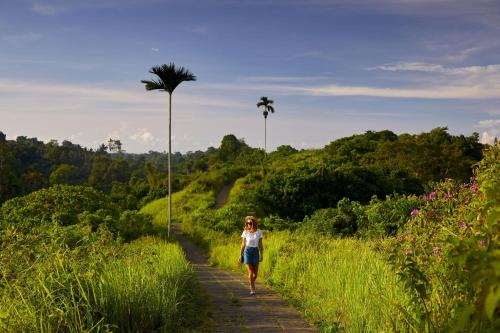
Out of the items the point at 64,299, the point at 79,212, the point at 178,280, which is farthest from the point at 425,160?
the point at 64,299

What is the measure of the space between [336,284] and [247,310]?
1.47 metres

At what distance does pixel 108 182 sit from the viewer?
7788 cm

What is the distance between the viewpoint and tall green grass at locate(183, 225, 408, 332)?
535cm

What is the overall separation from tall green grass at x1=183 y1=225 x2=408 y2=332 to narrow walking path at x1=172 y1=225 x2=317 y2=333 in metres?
0.25

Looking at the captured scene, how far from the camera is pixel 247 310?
23.6ft

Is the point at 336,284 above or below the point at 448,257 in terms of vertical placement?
below

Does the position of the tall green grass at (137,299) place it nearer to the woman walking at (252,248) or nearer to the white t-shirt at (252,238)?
the woman walking at (252,248)

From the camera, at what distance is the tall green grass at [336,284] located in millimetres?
5352

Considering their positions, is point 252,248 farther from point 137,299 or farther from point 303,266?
point 137,299

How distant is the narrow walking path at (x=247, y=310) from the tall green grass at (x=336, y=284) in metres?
0.25

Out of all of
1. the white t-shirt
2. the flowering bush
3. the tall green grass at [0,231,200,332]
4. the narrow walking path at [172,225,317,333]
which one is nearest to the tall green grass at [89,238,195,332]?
the tall green grass at [0,231,200,332]

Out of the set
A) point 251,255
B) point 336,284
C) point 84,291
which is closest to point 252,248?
point 251,255

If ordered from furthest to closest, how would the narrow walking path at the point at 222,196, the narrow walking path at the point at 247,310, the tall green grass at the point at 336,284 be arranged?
the narrow walking path at the point at 222,196 < the narrow walking path at the point at 247,310 < the tall green grass at the point at 336,284

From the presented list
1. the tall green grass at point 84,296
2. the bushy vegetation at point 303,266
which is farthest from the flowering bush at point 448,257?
the tall green grass at point 84,296
